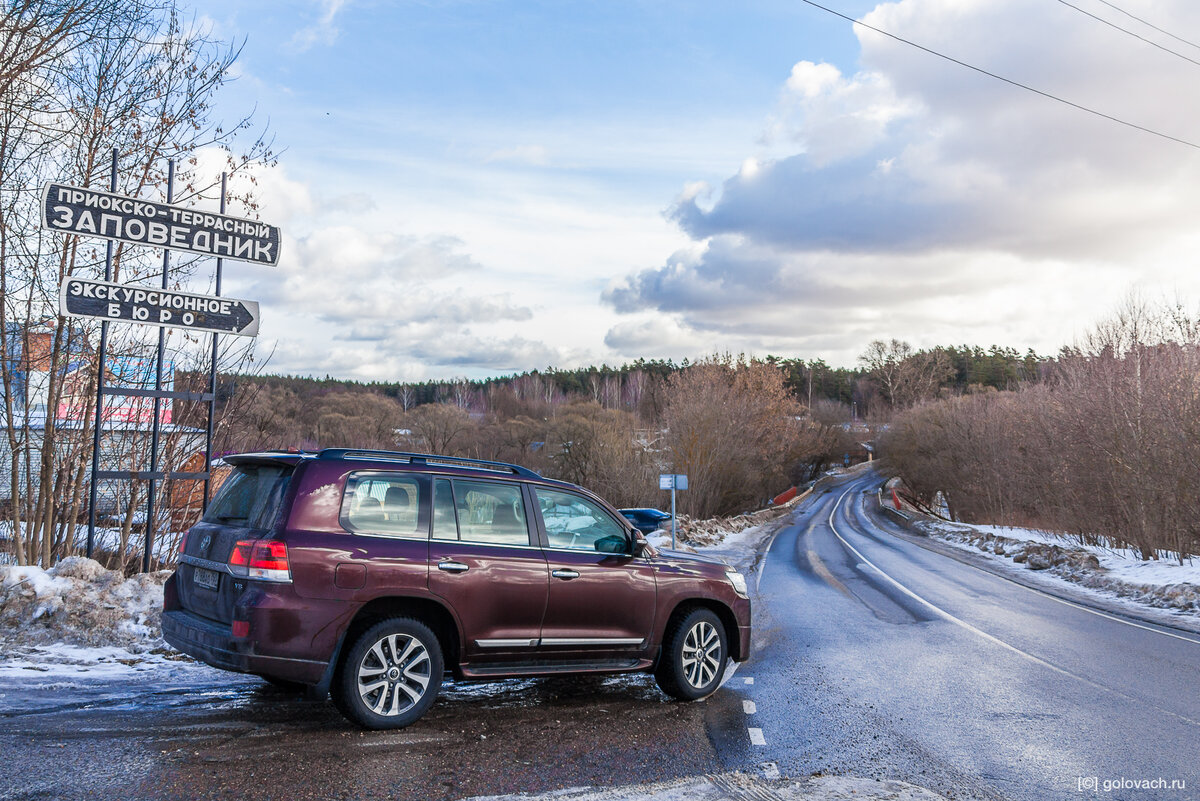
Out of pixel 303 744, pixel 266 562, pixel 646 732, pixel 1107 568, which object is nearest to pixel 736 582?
pixel 646 732

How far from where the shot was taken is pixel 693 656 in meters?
6.99

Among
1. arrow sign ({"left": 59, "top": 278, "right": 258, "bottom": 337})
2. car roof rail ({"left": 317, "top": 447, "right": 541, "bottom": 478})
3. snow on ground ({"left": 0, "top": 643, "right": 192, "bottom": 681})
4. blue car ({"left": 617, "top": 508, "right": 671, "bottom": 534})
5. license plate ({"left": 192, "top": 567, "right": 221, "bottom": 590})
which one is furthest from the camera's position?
blue car ({"left": 617, "top": 508, "right": 671, "bottom": 534})

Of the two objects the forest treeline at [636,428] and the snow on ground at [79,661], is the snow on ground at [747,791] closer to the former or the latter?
the snow on ground at [79,661]

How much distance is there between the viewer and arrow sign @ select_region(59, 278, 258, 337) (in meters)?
8.65

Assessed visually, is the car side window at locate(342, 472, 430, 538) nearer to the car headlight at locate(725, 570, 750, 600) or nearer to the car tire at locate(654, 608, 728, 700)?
the car tire at locate(654, 608, 728, 700)

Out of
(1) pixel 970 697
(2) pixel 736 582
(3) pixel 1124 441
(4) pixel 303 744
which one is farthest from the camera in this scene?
(3) pixel 1124 441

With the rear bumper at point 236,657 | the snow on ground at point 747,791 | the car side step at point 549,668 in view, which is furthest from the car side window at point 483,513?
the snow on ground at point 747,791

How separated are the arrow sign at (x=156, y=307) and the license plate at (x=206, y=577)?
4.25 meters

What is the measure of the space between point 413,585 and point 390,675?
59 centimetres

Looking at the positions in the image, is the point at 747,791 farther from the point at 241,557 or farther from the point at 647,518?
the point at 647,518

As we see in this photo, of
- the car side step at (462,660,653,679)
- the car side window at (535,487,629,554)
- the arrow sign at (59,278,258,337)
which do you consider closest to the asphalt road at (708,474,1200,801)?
the car side step at (462,660,653,679)

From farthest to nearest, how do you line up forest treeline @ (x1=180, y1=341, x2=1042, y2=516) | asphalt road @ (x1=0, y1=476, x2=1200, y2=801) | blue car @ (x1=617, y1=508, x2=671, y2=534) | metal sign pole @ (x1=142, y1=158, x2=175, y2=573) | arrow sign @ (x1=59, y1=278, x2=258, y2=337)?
forest treeline @ (x1=180, y1=341, x2=1042, y2=516)
blue car @ (x1=617, y1=508, x2=671, y2=534)
metal sign pole @ (x1=142, y1=158, x2=175, y2=573)
arrow sign @ (x1=59, y1=278, x2=258, y2=337)
asphalt road @ (x1=0, y1=476, x2=1200, y2=801)

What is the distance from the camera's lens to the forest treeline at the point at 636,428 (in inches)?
1623

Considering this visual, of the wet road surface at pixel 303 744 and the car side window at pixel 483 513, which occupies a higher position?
the car side window at pixel 483 513
